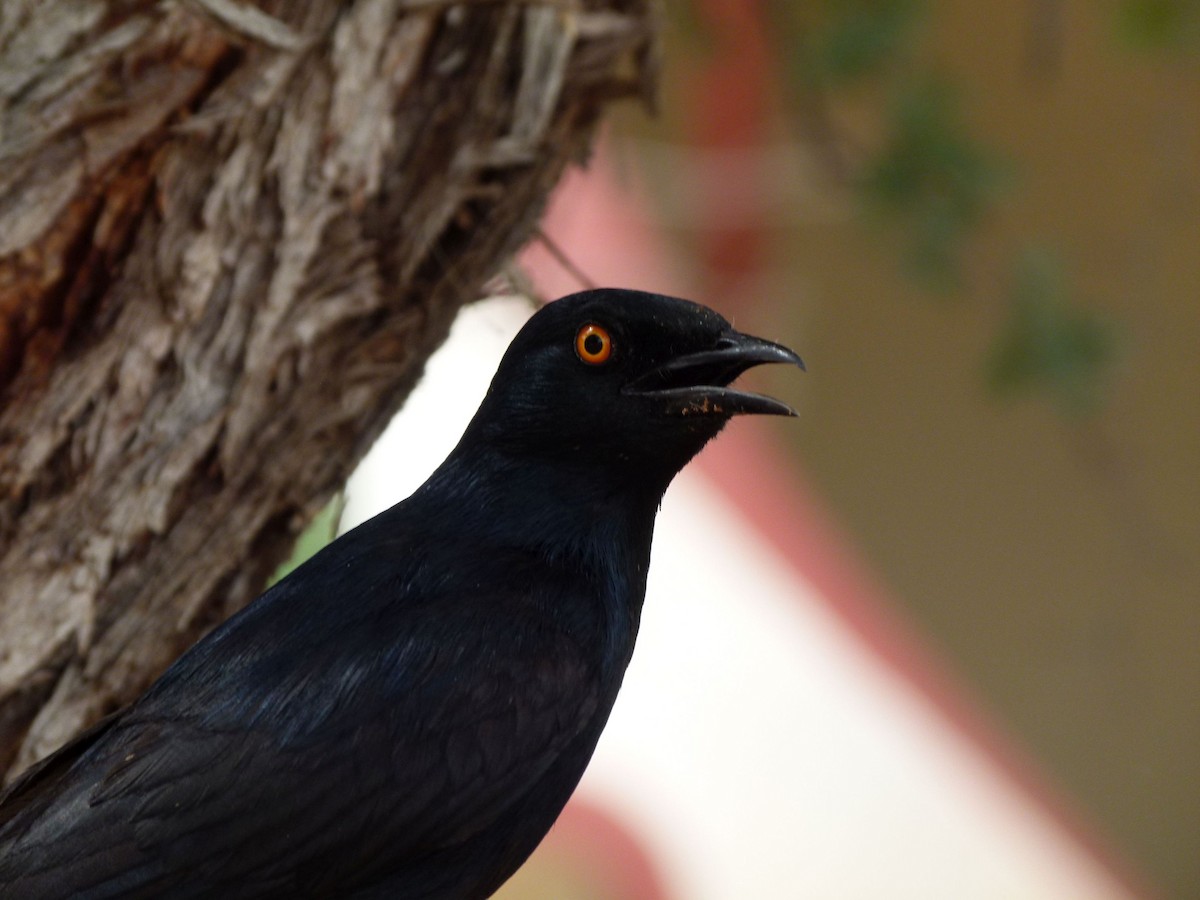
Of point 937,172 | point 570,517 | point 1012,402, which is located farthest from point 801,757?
point 570,517

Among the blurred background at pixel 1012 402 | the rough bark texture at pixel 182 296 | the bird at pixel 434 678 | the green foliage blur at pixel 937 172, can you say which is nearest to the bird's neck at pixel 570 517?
the bird at pixel 434 678

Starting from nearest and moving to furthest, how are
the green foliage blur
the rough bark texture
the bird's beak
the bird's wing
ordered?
the bird's wing, the bird's beak, the rough bark texture, the green foliage blur

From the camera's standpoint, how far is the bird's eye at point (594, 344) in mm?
2066

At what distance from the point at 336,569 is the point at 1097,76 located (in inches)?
183

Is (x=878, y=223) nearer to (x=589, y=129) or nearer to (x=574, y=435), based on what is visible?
(x=589, y=129)

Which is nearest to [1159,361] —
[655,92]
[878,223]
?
[878,223]

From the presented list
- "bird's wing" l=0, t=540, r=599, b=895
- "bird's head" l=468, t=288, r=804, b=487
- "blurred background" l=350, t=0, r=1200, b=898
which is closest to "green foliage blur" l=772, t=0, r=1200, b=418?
"blurred background" l=350, t=0, r=1200, b=898

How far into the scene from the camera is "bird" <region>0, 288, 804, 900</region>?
1.77 metres

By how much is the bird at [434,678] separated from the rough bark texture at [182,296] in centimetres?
30

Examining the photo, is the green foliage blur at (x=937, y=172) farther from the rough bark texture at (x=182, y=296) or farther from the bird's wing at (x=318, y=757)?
the bird's wing at (x=318, y=757)

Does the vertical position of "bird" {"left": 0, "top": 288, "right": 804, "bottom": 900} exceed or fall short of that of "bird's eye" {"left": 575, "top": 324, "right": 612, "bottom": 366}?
it falls short

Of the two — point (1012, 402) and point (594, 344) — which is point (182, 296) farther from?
point (1012, 402)

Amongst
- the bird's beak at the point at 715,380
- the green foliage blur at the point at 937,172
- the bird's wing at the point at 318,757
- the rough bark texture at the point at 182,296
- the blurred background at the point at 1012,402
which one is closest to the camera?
the bird's wing at the point at 318,757

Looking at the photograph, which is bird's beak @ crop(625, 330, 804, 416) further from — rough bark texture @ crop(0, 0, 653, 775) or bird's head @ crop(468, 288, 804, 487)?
rough bark texture @ crop(0, 0, 653, 775)
